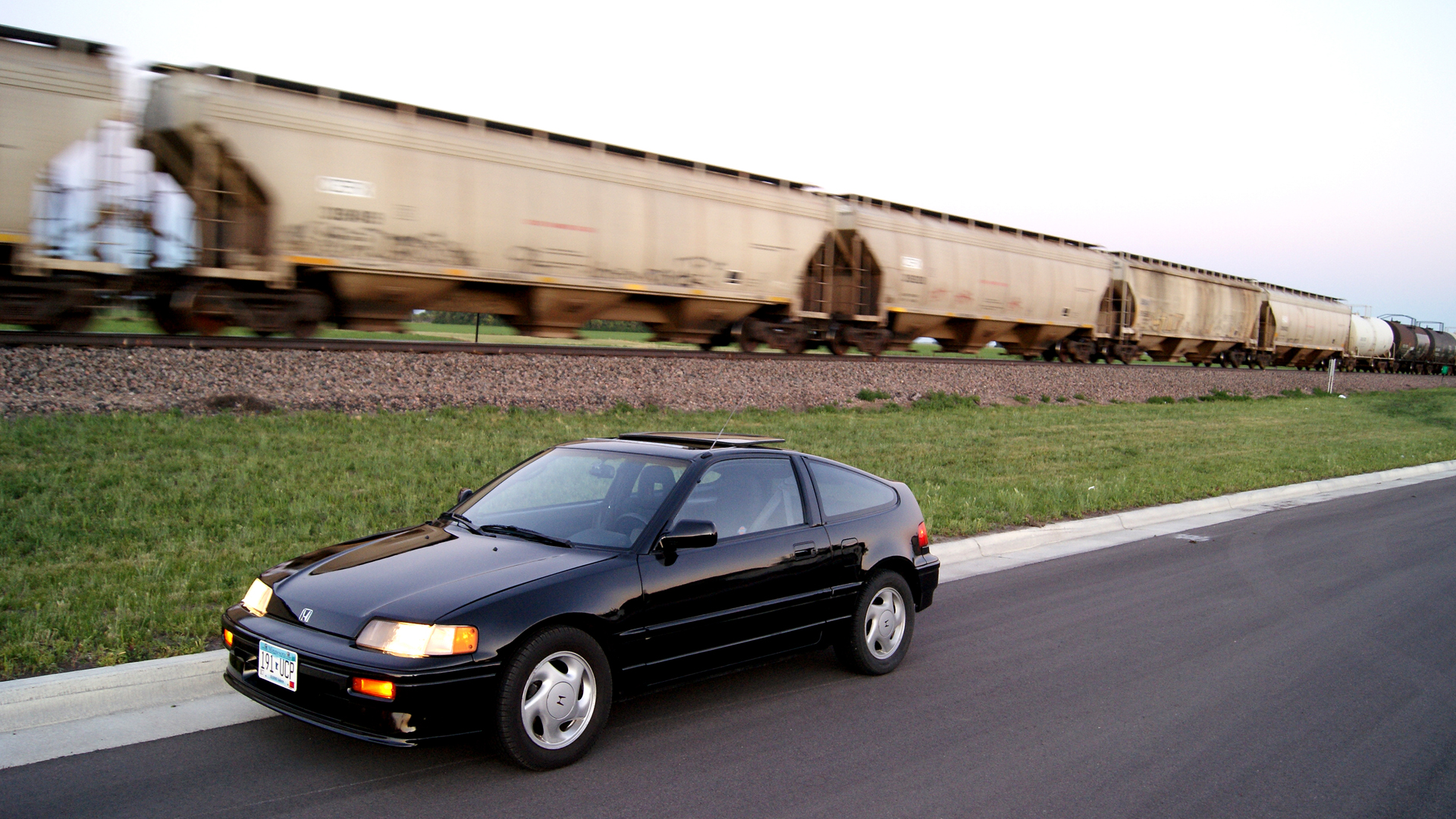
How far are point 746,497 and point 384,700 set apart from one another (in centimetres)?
213

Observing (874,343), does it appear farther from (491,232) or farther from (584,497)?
(584,497)

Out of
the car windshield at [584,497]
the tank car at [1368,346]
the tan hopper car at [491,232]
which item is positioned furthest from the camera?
the tank car at [1368,346]

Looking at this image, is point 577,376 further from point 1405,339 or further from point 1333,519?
point 1405,339

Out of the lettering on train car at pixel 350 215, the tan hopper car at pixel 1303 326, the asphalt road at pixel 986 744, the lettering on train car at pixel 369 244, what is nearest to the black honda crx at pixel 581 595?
the asphalt road at pixel 986 744

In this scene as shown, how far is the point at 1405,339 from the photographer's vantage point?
174 ft

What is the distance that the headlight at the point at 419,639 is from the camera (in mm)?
3680

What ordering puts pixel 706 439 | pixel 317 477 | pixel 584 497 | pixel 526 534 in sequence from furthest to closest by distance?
1. pixel 317 477
2. pixel 706 439
3. pixel 584 497
4. pixel 526 534

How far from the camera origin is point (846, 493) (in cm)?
560

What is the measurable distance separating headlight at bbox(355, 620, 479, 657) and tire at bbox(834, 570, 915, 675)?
235 cm

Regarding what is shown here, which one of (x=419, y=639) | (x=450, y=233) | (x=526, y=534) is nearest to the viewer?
(x=419, y=639)

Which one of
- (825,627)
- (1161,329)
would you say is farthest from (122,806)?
(1161,329)

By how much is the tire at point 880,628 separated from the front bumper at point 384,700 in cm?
229

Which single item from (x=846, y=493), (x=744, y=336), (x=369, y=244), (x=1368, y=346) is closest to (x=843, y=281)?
(x=744, y=336)

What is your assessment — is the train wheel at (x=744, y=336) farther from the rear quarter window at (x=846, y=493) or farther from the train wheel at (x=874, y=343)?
the rear quarter window at (x=846, y=493)
